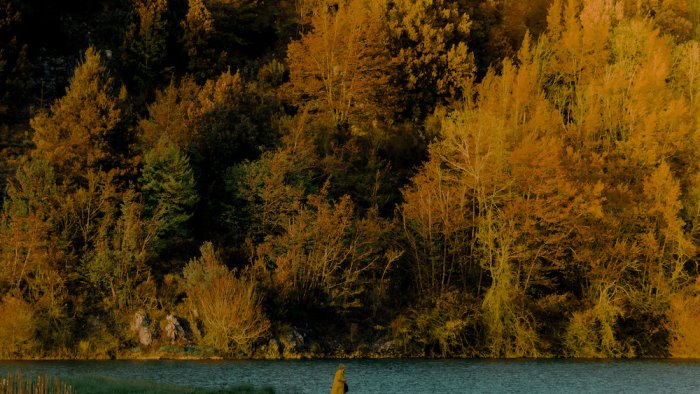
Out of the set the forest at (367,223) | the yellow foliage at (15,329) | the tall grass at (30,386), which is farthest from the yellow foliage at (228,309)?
the tall grass at (30,386)

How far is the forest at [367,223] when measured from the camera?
5122cm

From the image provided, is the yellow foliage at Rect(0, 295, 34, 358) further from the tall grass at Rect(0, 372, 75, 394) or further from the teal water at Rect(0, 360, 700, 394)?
the tall grass at Rect(0, 372, 75, 394)

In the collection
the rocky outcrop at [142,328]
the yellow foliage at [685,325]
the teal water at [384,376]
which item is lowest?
the teal water at [384,376]

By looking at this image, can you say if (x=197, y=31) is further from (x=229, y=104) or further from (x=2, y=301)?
(x=2, y=301)

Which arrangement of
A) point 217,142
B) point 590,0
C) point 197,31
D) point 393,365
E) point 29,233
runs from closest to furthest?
point 393,365, point 29,233, point 217,142, point 590,0, point 197,31

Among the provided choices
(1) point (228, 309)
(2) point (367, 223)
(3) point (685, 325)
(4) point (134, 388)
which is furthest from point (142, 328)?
(3) point (685, 325)

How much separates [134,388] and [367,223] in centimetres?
2513

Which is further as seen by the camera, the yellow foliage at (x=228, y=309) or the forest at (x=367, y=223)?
the forest at (x=367, y=223)

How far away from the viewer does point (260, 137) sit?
6506 cm

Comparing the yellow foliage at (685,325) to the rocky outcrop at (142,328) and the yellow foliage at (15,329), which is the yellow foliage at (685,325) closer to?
the rocky outcrop at (142,328)

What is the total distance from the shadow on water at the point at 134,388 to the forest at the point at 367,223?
14.5 metres

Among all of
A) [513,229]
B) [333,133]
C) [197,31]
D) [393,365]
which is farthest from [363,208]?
[197,31]

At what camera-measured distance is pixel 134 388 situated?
32094 millimetres

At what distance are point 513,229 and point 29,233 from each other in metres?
24.9
